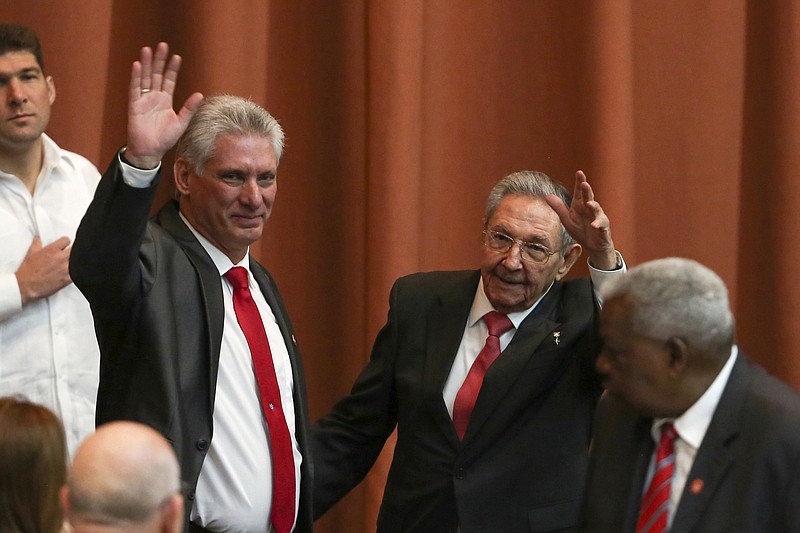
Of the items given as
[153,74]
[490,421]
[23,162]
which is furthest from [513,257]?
[23,162]

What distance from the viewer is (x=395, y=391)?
3055 millimetres

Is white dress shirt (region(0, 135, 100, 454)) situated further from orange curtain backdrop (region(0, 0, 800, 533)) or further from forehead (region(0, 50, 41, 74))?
orange curtain backdrop (region(0, 0, 800, 533))

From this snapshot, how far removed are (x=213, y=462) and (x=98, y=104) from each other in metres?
1.58

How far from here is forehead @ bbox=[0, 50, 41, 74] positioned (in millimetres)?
3072

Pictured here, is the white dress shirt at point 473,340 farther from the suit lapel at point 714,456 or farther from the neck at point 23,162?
the neck at point 23,162

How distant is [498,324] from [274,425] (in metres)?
0.62

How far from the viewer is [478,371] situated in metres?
2.89

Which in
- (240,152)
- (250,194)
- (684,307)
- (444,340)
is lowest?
(444,340)

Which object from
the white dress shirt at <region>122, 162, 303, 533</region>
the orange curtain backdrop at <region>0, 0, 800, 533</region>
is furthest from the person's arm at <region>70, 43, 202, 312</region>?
the orange curtain backdrop at <region>0, 0, 800, 533</region>

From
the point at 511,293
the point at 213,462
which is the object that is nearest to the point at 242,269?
the point at 213,462

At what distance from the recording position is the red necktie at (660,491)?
6.70 feet

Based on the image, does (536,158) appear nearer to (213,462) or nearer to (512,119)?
(512,119)

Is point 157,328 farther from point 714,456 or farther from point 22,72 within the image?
point 714,456

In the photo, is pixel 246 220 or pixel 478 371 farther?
pixel 478 371
